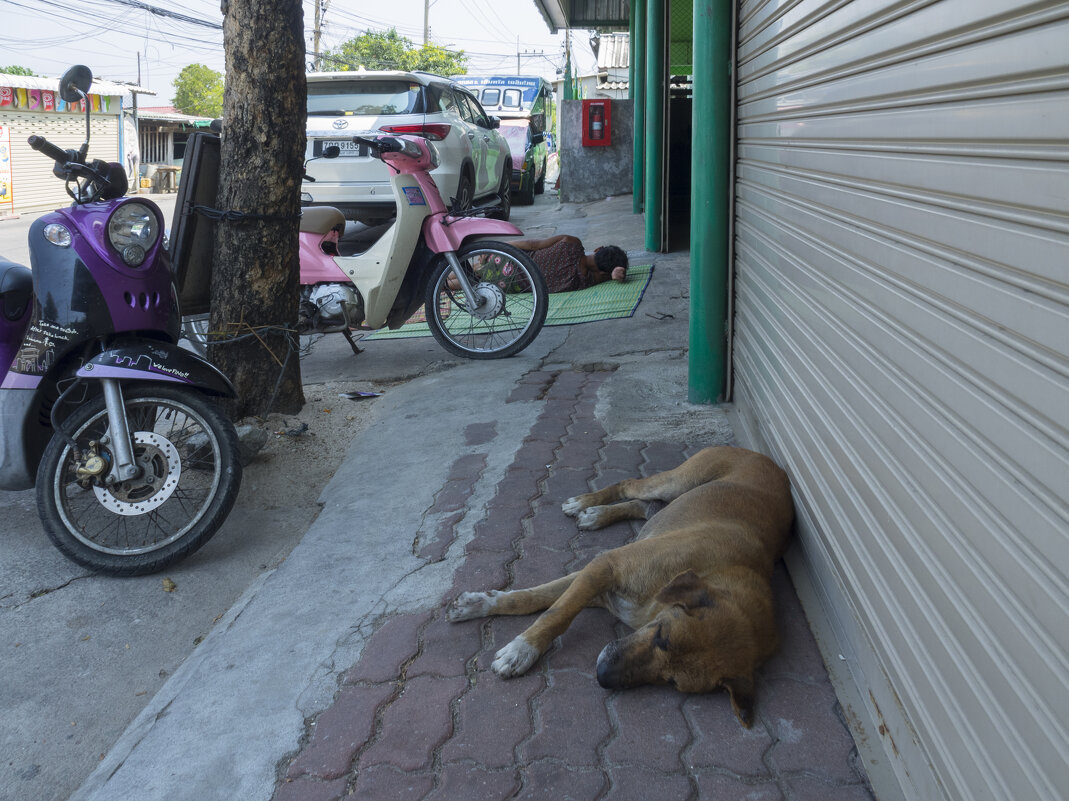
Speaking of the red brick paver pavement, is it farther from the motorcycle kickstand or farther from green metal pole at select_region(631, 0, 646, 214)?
green metal pole at select_region(631, 0, 646, 214)

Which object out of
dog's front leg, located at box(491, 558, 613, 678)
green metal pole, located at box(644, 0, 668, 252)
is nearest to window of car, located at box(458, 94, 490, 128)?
green metal pole, located at box(644, 0, 668, 252)

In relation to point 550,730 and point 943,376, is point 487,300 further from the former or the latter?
point 943,376

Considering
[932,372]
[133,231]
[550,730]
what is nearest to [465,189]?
[133,231]

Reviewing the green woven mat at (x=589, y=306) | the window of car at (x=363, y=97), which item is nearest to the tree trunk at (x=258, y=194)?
the green woven mat at (x=589, y=306)

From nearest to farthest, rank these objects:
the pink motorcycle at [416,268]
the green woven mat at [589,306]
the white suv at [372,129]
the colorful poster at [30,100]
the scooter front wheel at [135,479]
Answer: the scooter front wheel at [135,479] → the pink motorcycle at [416,268] → the green woven mat at [589,306] → the white suv at [372,129] → the colorful poster at [30,100]

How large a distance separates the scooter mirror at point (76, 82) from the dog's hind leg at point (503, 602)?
110 inches

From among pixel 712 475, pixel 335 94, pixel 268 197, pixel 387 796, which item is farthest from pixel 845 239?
Result: pixel 335 94

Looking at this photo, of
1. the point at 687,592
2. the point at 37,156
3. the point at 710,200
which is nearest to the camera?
the point at 687,592

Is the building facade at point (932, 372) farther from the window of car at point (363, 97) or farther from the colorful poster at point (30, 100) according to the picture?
the colorful poster at point (30, 100)

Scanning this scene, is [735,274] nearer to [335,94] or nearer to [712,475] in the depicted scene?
[712,475]

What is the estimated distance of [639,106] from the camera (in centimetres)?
1471

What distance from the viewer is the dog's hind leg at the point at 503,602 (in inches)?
118

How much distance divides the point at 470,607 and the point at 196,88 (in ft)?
235

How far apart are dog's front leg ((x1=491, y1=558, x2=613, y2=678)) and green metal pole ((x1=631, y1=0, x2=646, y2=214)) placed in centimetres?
1151
